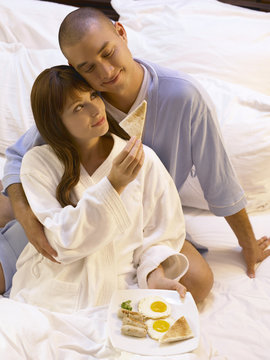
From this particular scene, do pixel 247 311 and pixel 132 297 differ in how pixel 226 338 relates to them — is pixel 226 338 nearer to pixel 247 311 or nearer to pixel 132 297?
pixel 247 311

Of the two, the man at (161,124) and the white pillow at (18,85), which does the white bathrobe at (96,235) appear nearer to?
the man at (161,124)

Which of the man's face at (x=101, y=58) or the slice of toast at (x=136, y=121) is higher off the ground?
the man's face at (x=101, y=58)

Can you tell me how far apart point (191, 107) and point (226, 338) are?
77 cm

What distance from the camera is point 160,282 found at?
5.36ft

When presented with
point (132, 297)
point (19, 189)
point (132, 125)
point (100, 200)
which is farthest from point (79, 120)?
point (132, 297)

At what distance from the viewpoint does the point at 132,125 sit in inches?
60.1

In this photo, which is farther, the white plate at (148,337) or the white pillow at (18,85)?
the white pillow at (18,85)

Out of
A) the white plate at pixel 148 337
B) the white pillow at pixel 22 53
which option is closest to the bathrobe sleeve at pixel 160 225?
the white plate at pixel 148 337

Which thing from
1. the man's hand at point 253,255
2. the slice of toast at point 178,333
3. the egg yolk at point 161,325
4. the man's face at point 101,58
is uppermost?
the man's face at point 101,58

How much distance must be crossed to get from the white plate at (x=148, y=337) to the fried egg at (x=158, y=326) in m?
0.02

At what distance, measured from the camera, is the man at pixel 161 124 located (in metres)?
1.59

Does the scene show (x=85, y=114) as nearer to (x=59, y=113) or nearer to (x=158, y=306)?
(x=59, y=113)

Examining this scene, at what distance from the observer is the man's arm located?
76.1 inches

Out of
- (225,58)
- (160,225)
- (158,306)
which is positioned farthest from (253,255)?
(225,58)
